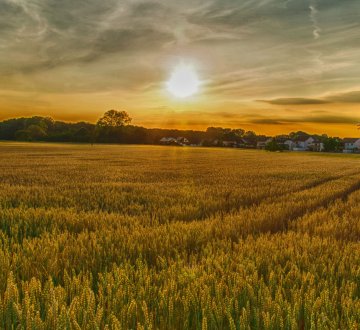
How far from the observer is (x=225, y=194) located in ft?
37.0

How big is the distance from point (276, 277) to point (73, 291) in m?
1.88

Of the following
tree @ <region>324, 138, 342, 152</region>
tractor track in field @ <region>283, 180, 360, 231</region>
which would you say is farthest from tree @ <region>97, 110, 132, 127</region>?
tractor track in field @ <region>283, 180, 360, 231</region>

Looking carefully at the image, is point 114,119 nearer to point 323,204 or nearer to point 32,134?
point 32,134

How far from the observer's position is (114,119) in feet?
533

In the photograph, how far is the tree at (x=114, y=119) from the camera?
159125 millimetres

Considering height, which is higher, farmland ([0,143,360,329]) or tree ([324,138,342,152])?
tree ([324,138,342,152])

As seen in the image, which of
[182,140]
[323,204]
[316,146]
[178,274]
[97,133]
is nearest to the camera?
[178,274]

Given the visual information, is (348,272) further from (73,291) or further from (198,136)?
(198,136)

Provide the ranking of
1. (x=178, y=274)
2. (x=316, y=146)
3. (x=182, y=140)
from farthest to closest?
(x=182, y=140)
(x=316, y=146)
(x=178, y=274)

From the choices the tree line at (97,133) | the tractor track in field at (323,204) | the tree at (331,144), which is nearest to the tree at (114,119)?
the tree line at (97,133)

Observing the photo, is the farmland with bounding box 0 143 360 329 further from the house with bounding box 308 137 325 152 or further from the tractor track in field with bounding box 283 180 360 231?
the house with bounding box 308 137 325 152

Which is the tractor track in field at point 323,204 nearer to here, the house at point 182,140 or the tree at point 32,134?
the tree at point 32,134

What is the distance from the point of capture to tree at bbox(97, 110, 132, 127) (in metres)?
159

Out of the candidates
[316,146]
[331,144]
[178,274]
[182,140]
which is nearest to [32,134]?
[182,140]
